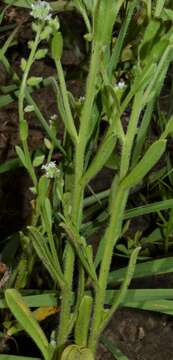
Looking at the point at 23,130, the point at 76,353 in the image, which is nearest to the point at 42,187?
the point at 23,130

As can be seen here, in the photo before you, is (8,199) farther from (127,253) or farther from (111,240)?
(111,240)

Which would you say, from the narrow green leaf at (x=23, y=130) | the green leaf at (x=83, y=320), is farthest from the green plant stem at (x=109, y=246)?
the narrow green leaf at (x=23, y=130)

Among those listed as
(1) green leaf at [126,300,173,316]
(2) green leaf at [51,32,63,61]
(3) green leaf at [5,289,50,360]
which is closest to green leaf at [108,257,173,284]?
(1) green leaf at [126,300,173,316]

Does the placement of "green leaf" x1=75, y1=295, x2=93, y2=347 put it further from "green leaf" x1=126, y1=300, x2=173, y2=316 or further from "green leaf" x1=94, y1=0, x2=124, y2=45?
"green leaf" x1=94, y1=0, x2=124, y2=45

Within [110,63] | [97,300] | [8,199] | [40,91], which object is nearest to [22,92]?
[110,63]

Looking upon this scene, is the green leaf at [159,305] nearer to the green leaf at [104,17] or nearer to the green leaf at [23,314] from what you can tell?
the green leaf at [23,314]

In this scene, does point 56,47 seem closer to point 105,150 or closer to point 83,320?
point 105,150
